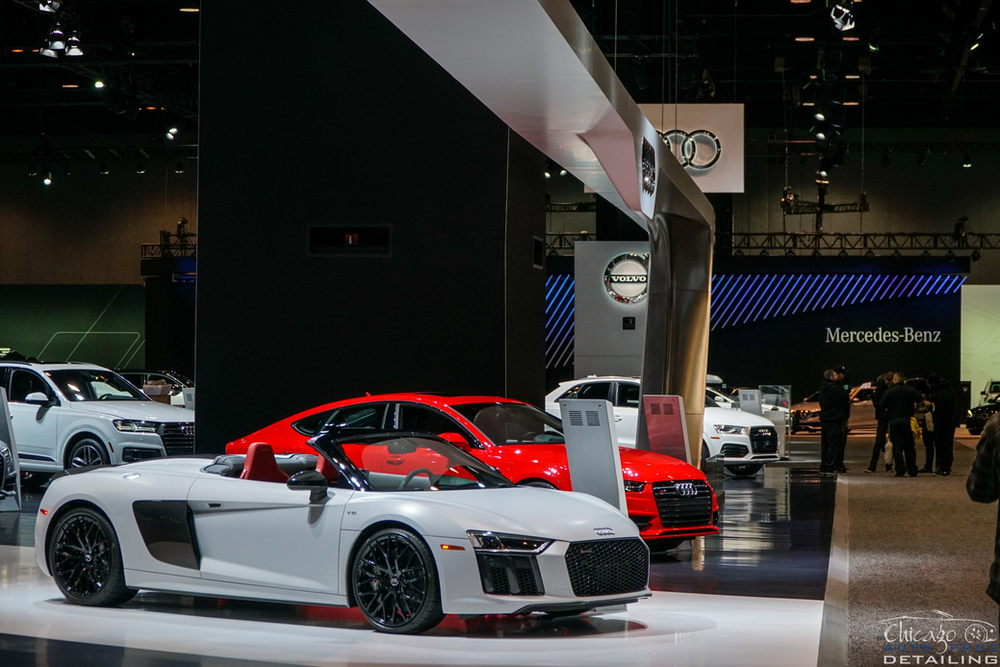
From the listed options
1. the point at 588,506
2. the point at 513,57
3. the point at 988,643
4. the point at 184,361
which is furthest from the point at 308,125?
the point at 184,361

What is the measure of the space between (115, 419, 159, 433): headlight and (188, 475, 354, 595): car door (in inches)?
308

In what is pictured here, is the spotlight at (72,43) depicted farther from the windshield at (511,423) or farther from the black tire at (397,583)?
the black tire at (397,583)

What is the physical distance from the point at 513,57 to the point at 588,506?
272cm

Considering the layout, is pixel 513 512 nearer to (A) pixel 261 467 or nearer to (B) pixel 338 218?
(A) pixel 261 467

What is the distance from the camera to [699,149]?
2098 centimetres

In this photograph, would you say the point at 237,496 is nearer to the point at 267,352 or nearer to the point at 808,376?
the point at 267,352

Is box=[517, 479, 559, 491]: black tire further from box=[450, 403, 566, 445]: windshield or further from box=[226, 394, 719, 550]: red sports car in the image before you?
box=[450, 403, 566, 445]: windshield

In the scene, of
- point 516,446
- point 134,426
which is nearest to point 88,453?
point 134,426

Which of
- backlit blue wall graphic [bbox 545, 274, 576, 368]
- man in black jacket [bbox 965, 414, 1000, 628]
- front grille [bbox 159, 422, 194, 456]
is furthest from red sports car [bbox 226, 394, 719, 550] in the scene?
backlit blue wall graphic [bbox 545, 274, 576, 368]

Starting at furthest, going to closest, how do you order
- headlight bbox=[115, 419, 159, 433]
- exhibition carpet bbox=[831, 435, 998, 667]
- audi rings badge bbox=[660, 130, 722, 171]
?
1. audi rings badge bbox=[660, 130, 722, 171]
2. headlight bbox=[115, 419, 159, 433]
3. exhibition carpet bbox=[831, 435, 998, 667]

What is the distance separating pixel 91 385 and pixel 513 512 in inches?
415

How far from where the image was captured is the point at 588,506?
7402 millimetres

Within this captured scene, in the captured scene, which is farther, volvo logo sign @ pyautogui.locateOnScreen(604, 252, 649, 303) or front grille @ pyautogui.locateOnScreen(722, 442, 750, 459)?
volvo logo sign @ pyautogui.locateOnScreen(604, 252, 649, 303)

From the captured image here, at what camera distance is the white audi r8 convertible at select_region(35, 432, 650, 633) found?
6.75m
